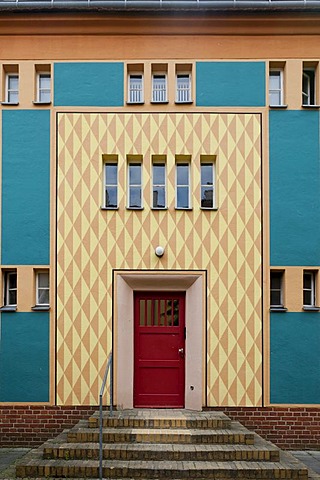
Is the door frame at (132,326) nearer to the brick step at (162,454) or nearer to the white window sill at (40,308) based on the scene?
the white window sill at (40,308)

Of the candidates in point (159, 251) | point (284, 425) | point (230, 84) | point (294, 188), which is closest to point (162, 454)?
point (284, 425)

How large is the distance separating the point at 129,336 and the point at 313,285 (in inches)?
142

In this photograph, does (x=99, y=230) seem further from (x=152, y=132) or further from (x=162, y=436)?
(x=162, y=436)

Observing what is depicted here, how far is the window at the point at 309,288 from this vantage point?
31.2 feet

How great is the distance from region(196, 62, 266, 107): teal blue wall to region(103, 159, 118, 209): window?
2.01 m

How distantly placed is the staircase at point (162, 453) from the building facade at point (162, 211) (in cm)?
90

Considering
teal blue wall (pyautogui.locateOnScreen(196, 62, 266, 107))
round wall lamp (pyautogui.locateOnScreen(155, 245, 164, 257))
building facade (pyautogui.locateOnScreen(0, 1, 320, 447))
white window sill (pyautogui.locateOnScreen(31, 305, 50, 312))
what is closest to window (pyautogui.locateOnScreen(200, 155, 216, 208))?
building facade (pyautogui.locateOnScreen(0, 1, 320, 447))

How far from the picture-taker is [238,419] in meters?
9.09

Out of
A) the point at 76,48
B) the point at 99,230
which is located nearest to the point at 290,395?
the point at 99,230

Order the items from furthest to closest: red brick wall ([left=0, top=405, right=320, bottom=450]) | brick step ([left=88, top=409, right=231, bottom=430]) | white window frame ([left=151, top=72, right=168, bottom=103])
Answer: white window frame ([left=151, top=72, right=168, bottom=103]) < red brick wall ([left=0, top=405, right=320, bottom=450]) < brick step ([left=88, top=409, right=231, bottom=430])

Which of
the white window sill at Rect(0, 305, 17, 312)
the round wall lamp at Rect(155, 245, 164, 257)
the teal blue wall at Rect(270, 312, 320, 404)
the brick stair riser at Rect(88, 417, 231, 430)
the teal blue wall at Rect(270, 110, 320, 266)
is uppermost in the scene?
the teal blue wall at Rect(270, 110, 320, 266)

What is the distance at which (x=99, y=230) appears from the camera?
9367mm

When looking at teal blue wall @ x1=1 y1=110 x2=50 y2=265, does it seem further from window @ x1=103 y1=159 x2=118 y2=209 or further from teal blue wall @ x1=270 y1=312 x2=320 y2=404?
teal blue wall @ x1=270 y1=312 x2=320 y2=404

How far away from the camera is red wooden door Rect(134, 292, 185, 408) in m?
9.35
